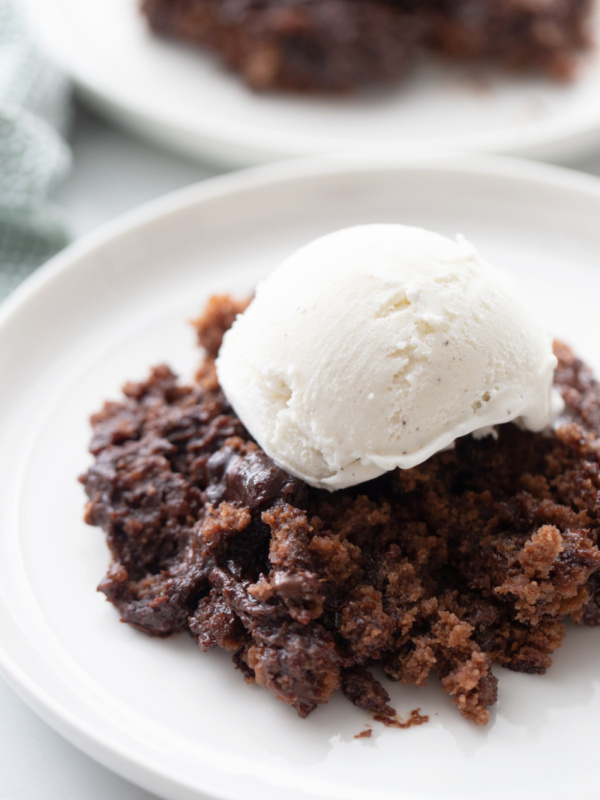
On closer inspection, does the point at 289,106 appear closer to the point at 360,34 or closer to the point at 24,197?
the point at 360,34

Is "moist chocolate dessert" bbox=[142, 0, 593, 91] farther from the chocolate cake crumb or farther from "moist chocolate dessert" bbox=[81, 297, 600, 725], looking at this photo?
the chocolate cake crumb

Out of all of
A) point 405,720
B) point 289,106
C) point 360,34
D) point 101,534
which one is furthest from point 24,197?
point 405,720

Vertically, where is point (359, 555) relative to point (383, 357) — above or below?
below

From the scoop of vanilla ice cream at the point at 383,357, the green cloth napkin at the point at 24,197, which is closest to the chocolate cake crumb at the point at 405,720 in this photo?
the scoop of vanilla ice cream at the point at 383,357

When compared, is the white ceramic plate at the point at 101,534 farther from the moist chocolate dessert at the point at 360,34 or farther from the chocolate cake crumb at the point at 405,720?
the moist chocolate dessert at the point at 360,34

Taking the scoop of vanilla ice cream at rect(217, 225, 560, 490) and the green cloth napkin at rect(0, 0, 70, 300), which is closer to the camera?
the scoop of vanilla ice cream at rect(217, 225, 560, 490)

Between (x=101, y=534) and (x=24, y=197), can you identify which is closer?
(x=101, y=534)

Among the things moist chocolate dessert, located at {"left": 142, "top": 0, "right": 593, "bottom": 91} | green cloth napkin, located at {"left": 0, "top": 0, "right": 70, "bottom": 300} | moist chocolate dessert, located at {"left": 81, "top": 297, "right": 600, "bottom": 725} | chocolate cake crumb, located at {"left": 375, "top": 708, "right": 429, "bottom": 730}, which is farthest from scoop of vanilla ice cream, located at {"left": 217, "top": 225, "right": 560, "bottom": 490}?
moist chocolate dessert, located at {"left": 142, "top": 0, "right": 593, "bottom": 91}
